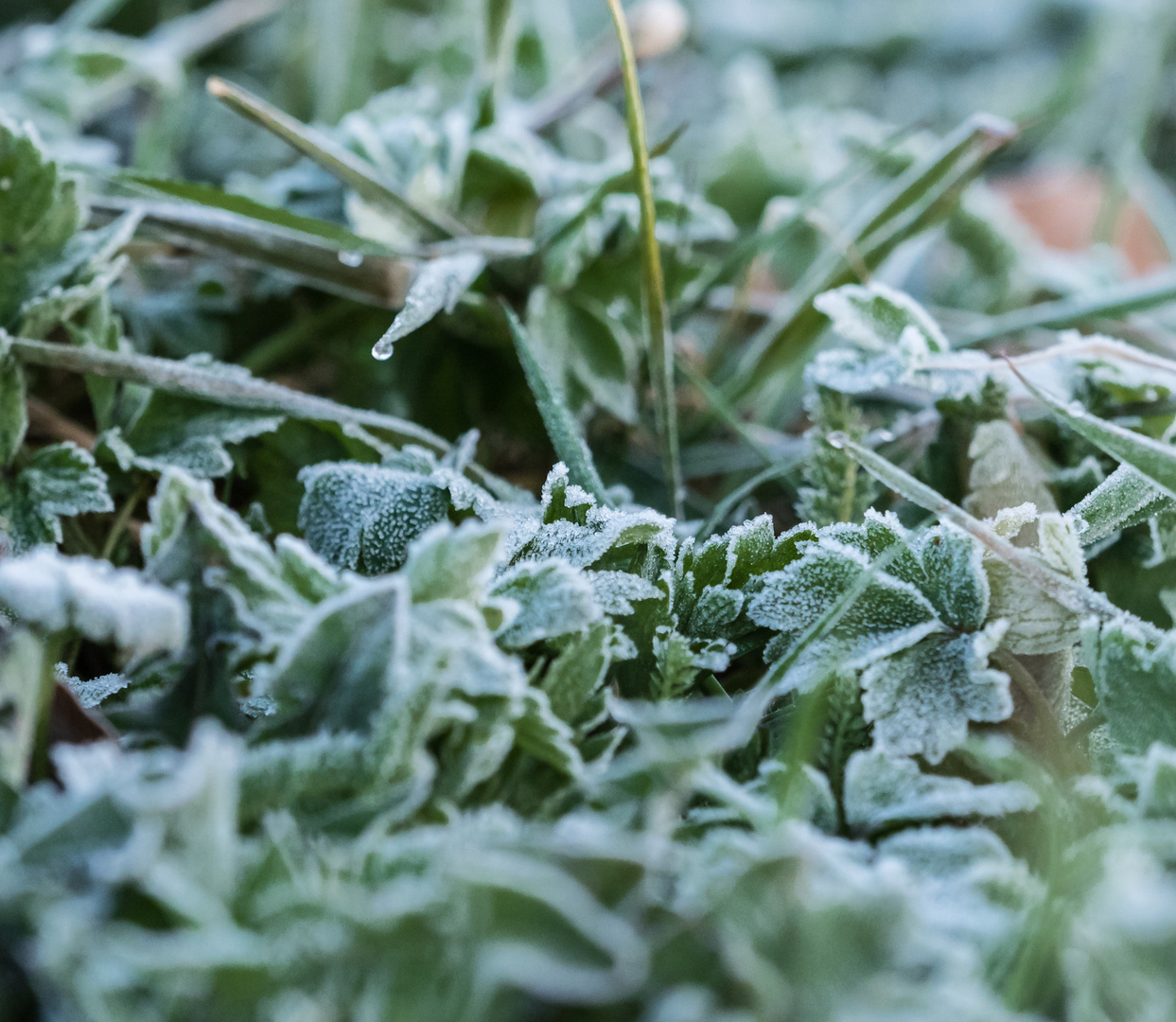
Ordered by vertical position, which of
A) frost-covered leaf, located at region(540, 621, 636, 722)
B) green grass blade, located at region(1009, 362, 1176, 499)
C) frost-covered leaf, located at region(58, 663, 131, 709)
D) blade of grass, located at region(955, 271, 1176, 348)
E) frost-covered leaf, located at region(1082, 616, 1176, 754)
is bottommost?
frost-covered leaf, located at region(58, 663, 131, 709)

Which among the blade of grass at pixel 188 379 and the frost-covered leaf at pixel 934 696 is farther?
the blade of grass at pixel 188 379

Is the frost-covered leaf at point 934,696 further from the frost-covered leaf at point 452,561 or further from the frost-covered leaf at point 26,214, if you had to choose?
the frost-covered leaf at point 26,214

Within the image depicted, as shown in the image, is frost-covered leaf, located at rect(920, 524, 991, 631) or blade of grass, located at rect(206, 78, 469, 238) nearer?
frost-covered leaf, located at rect(920, 524, 991, 631)

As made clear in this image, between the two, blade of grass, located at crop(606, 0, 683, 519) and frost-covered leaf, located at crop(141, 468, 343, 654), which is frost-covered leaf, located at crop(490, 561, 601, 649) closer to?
frost-covered leaf, located at crop(141, 468, 343, 654)

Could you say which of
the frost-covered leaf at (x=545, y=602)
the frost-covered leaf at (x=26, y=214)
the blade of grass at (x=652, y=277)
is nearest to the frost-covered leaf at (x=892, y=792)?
the frost-covered leaf at (x=545, y=602)

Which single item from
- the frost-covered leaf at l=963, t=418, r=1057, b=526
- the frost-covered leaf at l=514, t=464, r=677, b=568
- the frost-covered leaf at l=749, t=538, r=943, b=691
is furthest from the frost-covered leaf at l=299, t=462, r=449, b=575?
the frost-covered leaf at l=963, t=418, r=1057, b=526

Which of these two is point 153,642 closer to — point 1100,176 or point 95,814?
point 95,814

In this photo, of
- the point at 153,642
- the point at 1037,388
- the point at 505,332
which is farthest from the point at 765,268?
the point at 153,642
